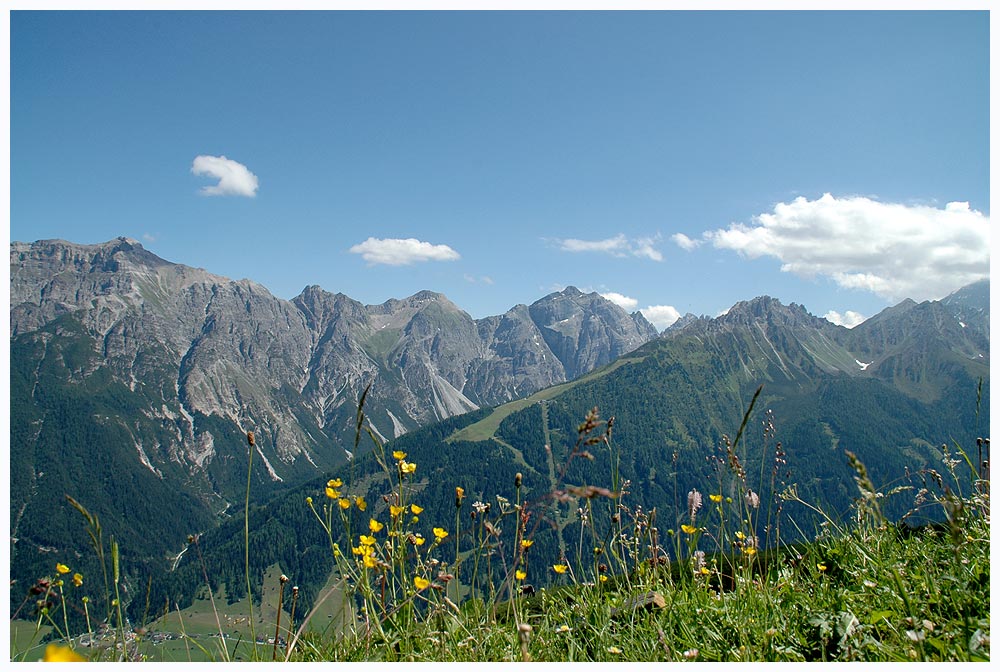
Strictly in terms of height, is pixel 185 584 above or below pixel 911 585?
below

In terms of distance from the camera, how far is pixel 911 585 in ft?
11.4

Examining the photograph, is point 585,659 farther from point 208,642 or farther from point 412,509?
point 208,642

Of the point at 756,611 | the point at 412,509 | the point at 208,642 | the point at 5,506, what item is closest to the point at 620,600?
the point at 756,611

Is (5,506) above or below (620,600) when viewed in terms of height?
above

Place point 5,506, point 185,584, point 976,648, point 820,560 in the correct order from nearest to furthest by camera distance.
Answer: point 976,648 < point 5,506 < point 820,560 < point 185,584
